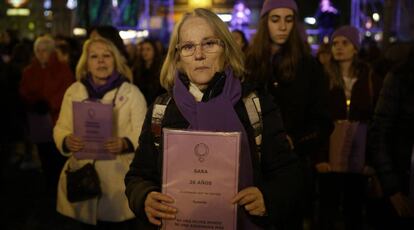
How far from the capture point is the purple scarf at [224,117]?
234 centimetres

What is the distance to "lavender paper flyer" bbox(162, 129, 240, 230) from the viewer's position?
2193 mm

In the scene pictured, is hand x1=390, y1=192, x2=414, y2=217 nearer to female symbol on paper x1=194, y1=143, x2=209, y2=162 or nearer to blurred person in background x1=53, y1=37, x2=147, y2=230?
female symbol on paper x1=194, y1=143, x2=209, y2=162

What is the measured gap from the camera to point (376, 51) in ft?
35.9

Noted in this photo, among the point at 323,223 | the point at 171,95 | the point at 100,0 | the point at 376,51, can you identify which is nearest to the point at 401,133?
the point at 171,95

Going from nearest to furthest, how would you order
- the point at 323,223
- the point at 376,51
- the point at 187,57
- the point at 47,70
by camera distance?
the point at 187,57 < the point at 323,223 < the point at 47,70 < the point at 376,51

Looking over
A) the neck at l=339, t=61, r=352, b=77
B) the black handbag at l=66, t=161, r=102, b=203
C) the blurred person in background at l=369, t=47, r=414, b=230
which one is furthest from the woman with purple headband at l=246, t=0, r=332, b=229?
the neck at l=339, t=61, r=352, b=77

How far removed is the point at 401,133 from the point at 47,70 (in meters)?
4.91

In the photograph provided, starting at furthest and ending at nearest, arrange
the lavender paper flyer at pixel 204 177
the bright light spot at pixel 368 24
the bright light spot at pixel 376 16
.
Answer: the bright light spot at pixel 376 16, the bright light spot at pixel 368 24, the lavender paper flyer at pixel 204 177

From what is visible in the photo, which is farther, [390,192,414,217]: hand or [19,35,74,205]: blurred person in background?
[19,35,74,205]: blurred person in background

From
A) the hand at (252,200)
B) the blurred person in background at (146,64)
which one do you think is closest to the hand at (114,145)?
the hand at (252,200)

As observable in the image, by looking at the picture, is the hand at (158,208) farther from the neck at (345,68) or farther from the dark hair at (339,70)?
the neck at (345,68)

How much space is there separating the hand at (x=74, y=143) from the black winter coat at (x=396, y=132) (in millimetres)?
2092

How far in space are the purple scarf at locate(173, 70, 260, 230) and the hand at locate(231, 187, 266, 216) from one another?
1.7 inches

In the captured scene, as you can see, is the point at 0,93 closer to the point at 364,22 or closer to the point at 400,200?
the point at 400,200
